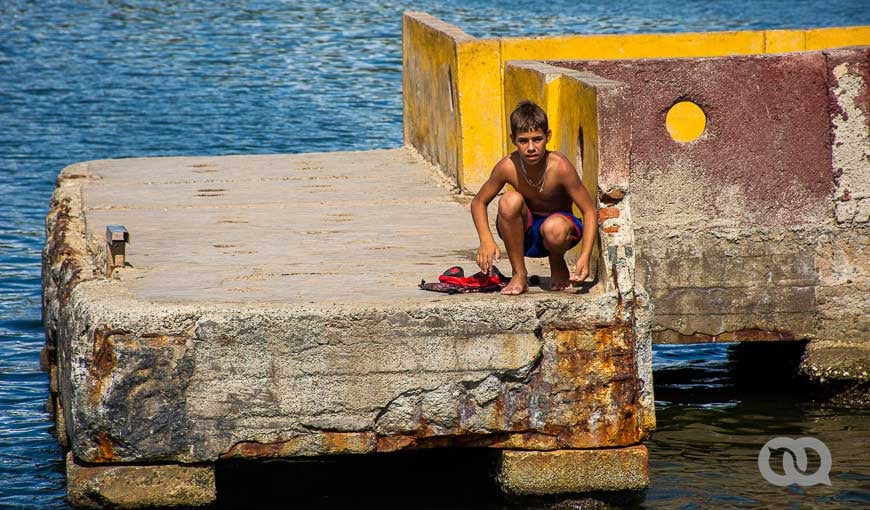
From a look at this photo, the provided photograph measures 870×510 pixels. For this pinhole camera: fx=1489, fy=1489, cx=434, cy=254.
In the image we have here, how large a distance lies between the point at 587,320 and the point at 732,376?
393 centimetres

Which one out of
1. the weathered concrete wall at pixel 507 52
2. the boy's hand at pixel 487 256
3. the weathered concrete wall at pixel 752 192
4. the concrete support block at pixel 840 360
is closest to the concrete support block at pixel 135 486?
the boy's hand at pixel 487 256

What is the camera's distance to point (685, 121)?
10102 mm

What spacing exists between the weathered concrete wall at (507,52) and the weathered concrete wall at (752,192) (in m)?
1.32

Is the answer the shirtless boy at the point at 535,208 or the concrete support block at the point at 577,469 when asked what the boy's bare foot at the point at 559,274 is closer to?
the shirtless boy at the point at 535,208

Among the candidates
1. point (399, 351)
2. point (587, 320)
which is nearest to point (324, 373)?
point (399, 351)

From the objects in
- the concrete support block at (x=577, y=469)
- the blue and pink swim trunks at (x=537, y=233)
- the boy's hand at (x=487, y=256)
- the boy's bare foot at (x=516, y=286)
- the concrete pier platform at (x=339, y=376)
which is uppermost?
the blue and pink swim trunks at (x=537, y=233)

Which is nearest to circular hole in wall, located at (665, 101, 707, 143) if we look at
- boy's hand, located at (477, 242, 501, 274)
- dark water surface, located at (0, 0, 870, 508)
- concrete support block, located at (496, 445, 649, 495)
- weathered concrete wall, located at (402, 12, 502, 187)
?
weathered concrete wall, located at (402, 12, 502, 187)

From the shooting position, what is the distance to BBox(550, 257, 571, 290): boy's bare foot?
665 cm

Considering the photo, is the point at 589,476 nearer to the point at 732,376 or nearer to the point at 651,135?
the point at 651,135

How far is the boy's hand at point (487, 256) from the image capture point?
21.6ft

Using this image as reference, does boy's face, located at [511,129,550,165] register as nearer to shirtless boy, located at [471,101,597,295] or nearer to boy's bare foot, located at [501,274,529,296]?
shirtless boy, located at [471,101,597,295]

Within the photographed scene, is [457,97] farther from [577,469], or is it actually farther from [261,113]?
[261,113]

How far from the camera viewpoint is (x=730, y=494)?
7223 mm

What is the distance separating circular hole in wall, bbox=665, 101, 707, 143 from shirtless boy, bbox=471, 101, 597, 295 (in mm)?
3345
